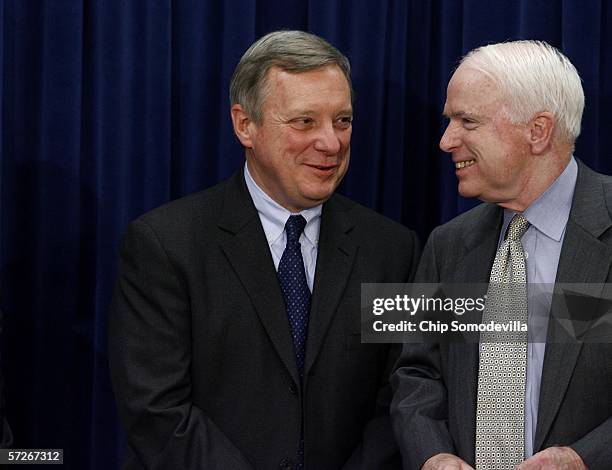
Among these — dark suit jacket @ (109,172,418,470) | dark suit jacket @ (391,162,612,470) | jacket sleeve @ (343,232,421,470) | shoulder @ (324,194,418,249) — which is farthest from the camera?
shoulder @ (324,194,418,249)

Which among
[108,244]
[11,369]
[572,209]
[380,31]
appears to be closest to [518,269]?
[572,209]

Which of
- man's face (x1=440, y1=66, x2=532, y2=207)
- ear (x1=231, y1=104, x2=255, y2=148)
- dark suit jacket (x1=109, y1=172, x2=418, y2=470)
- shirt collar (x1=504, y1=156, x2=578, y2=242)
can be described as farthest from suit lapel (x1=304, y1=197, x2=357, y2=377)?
shirt collar (x1=504, y1=156, x2=578, y2=242)

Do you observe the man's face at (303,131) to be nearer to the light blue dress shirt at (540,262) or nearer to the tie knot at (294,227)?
the tie knot at (294,227)

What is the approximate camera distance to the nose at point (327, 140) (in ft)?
8.27

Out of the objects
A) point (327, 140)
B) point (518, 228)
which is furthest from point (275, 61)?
point (518, 228)

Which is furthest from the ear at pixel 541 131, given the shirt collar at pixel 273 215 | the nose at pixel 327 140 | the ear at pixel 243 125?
the ear at pixel 243 125

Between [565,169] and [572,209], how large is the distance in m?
0.11

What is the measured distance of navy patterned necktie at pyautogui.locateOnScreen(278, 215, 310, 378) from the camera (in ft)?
8.34

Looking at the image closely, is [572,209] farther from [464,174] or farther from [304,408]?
[304,408]

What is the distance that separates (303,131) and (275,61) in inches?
6.8

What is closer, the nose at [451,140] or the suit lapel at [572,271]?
the suit lapel at [572,271]

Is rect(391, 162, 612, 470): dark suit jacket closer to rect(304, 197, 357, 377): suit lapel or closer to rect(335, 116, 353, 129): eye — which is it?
rect(304, 197, 357, 377): suit lapel

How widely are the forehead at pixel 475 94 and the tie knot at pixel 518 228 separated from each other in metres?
0.24

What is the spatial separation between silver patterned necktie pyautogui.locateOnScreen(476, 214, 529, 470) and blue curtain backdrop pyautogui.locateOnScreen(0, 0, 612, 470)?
69 cm
